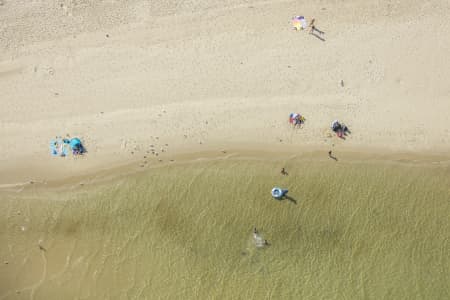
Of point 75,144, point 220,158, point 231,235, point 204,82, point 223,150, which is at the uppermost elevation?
point 204,82

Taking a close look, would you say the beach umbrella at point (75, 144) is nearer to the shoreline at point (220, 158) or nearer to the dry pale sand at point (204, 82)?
the dry pale sand at point (204, 82)

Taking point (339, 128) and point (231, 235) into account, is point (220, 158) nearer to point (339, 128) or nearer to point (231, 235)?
point (231, 235)

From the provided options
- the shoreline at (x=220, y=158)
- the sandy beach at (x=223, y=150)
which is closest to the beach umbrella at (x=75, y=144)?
the sandy beach at (x=223, y=150)

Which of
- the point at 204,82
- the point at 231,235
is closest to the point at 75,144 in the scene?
the point at 204,82

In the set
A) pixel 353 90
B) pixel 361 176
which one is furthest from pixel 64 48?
pixel 361 176

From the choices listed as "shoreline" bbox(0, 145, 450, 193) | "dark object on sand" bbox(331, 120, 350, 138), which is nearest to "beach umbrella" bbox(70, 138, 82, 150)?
"shoreline" bbox(0, 145, 450, 193)

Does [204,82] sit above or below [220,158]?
above

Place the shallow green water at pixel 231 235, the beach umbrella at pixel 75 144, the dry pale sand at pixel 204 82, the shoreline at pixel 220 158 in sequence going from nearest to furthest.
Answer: the beach umbrella at pixel 75 144 < the dry pale sand at pixel 204 82 < the shoreline at pixel 220 158 < the shallow green water at pixel 231 235

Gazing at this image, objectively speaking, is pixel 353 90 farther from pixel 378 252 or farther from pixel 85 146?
pixel 85 146
